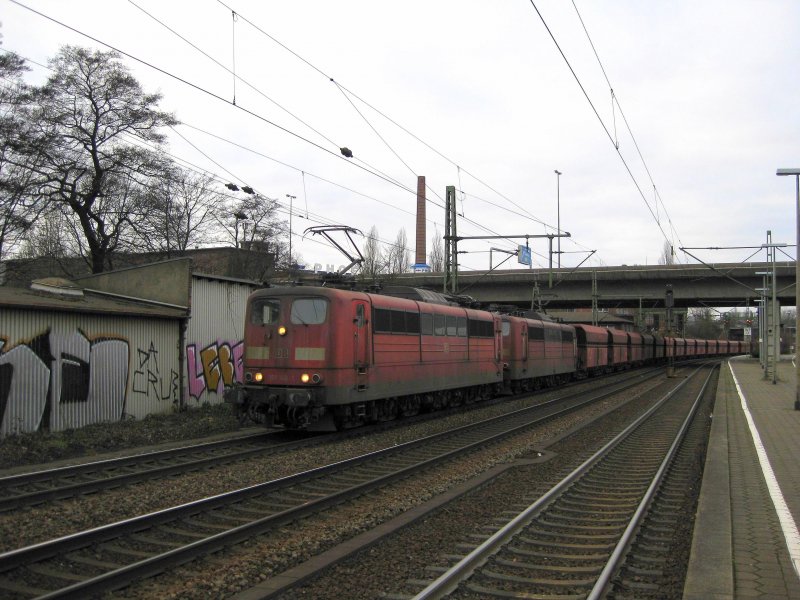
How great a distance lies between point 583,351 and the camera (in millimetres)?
35219

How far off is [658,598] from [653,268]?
1880 inches

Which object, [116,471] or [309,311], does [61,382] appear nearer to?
[116,471]

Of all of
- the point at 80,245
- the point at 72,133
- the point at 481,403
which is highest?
the point at 72,133

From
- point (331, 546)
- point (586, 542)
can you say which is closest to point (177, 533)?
point (331, 546)

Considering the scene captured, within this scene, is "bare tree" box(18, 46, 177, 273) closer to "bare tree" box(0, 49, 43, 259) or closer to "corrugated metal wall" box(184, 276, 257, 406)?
"bare tree" box(0, 49, 43, 259)

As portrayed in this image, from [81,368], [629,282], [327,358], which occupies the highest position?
[629,282]

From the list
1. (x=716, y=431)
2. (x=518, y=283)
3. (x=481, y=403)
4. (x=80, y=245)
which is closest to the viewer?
(x=716, y=431)

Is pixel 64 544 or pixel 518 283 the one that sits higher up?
pixel 518 283

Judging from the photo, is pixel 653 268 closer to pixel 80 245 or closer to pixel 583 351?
pixel 583 351

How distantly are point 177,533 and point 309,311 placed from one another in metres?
7.03

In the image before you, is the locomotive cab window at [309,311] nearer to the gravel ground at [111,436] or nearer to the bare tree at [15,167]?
the gravel ground at [111,436]

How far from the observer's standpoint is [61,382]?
44.3 ft

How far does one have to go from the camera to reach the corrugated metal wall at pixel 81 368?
12.5 m

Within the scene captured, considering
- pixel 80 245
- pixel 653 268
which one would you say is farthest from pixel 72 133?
pixel 653 268
